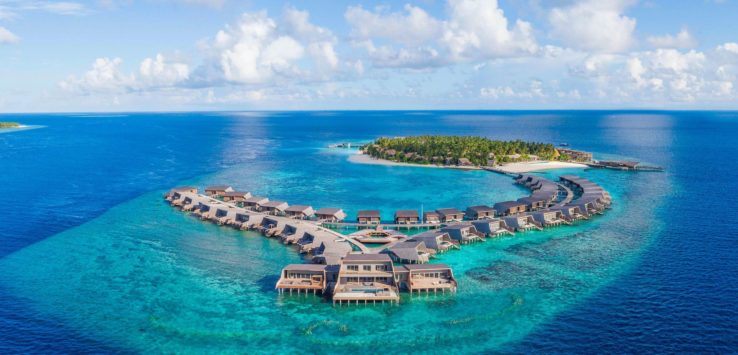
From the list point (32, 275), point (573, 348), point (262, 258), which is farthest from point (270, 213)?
point (573, 348)

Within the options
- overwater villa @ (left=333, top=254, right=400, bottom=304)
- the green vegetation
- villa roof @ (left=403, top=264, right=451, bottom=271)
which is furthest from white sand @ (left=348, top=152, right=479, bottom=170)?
overwater villa @ (left=333, top=254, right=400, bottom=304)

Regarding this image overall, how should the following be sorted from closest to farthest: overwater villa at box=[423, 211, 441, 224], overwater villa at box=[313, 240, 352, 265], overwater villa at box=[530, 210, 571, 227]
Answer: overwater villa at box=[313, 240, 352, 265] → overwater villa at box=[530, 210, 571, 227] → overwater villa at box=[423, 211, 441, 224]

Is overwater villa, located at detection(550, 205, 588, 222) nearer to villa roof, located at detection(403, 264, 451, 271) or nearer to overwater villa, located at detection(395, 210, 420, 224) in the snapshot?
overwater villa, located at detection(395, 210, 420, 224)

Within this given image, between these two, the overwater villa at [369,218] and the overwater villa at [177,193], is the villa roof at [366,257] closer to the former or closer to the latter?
the overwater villa at [369,218]

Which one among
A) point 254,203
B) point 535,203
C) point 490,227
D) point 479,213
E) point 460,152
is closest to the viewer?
point 490,227

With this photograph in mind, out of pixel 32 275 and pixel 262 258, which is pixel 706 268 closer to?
pixel 262 258

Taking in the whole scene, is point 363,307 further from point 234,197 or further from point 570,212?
point 234,197

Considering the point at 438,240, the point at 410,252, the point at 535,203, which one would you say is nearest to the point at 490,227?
the point at 438,240
